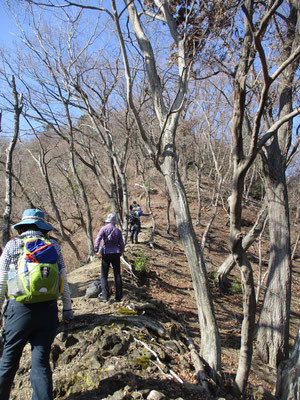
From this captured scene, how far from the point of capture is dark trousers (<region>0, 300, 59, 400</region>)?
95.2 inches

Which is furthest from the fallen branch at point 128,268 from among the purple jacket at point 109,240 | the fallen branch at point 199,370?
the fallen branch at point 199,370

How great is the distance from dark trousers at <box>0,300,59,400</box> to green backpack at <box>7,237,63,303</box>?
110 mm

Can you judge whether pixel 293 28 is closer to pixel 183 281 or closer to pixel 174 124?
pixel 174 124

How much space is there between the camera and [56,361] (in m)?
3.60

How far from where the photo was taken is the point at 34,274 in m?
2.47

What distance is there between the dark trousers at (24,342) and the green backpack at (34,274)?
110 mm

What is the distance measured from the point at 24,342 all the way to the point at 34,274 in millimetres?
588

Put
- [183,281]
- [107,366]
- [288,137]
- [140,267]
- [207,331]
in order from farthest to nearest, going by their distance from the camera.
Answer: [183,281] → [140,267] → [288,137] → [207,331] → [107,366]

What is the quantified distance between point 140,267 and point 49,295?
6281 mm

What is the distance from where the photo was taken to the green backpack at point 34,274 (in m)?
2.43

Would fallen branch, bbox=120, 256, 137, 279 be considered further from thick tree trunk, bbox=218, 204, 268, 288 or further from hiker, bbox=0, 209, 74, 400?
hiker, bbox=0, 209, 74, 400

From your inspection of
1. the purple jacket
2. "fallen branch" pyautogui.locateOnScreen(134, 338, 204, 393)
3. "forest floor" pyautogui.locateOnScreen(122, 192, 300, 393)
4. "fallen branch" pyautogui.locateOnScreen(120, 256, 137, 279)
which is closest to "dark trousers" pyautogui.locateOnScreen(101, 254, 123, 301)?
the purple jacket

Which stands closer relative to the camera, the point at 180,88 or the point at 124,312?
the point at 180,88

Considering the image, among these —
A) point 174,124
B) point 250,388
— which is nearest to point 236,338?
point 250,388
